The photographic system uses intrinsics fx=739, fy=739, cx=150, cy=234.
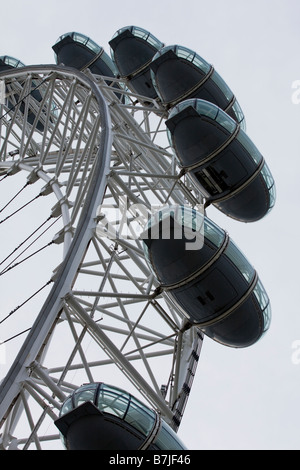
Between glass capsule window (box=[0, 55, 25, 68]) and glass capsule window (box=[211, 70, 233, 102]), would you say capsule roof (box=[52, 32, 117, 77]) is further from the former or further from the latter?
glass capsule window (box=[211, 70, 233, 102])

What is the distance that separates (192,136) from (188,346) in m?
4.21

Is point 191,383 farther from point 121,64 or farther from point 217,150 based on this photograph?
point 121,64

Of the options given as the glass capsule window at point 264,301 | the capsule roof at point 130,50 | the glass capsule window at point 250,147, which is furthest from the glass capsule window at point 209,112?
the capsule roof at point 130,50

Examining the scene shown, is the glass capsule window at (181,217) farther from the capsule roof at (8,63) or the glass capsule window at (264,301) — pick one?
the capsule roof at (8,63)

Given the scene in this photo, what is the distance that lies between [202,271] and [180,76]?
8156mm

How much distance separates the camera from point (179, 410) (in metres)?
11.8

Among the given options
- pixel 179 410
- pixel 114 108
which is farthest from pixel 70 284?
pixel 114 108

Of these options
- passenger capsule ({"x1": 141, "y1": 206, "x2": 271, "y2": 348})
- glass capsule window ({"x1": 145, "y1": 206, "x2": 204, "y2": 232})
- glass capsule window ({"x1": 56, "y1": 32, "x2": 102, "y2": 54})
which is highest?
glass capsule window ({"x1": 56, "y1": 32, "x2": 102, "y2": 54})

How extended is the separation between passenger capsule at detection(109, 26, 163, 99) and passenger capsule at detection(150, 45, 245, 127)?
284cm

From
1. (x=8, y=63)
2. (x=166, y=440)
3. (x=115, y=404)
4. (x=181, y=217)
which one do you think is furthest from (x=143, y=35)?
(x=166, y=440)

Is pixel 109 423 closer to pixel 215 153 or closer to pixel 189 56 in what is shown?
pixel 215 153

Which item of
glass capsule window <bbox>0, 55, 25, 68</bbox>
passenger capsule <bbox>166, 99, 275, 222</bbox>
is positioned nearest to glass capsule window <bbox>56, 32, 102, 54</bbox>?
glass capsule window <bbox>0, 55, 25, 68</bbox>

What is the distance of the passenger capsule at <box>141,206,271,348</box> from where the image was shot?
11.4 m

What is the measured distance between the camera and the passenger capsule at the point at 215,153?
14984 millimetres
